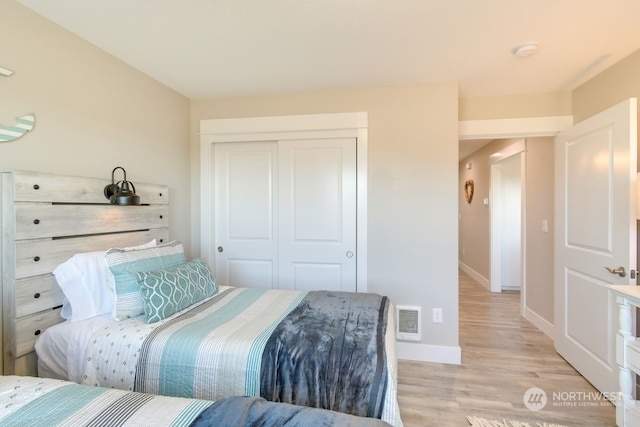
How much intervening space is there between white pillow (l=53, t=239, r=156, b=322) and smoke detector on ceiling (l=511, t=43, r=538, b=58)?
2876 mm

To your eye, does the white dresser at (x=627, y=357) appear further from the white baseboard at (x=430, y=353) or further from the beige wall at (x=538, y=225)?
the beige wall at (x=538, y=225)

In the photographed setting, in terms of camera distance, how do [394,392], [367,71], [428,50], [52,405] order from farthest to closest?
[367,71]
[428,50]
[394,392]
[52,405]

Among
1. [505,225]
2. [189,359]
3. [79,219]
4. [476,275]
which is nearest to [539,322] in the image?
[505,225]

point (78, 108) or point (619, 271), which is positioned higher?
point (78, 108)

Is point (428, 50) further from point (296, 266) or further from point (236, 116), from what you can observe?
point (296, 266)

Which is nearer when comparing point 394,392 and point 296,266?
point 394,392

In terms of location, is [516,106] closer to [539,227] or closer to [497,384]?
[539,227]

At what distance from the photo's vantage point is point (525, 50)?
1.96 metres

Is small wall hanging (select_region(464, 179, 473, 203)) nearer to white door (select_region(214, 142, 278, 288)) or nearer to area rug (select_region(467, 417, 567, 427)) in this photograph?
white door (select_region(214, 142, 278, 288))

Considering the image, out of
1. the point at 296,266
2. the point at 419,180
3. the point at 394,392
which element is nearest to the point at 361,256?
the point at 296,266

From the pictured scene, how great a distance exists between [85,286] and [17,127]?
0.90m

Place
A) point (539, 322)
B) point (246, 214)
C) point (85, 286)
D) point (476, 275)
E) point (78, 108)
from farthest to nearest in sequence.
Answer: point (476, 275) → point (539, 322) → point (246, 214) → point (78, 108) → point (85, 286)

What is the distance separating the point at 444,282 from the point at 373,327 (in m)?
1.35

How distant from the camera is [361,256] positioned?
267cm
